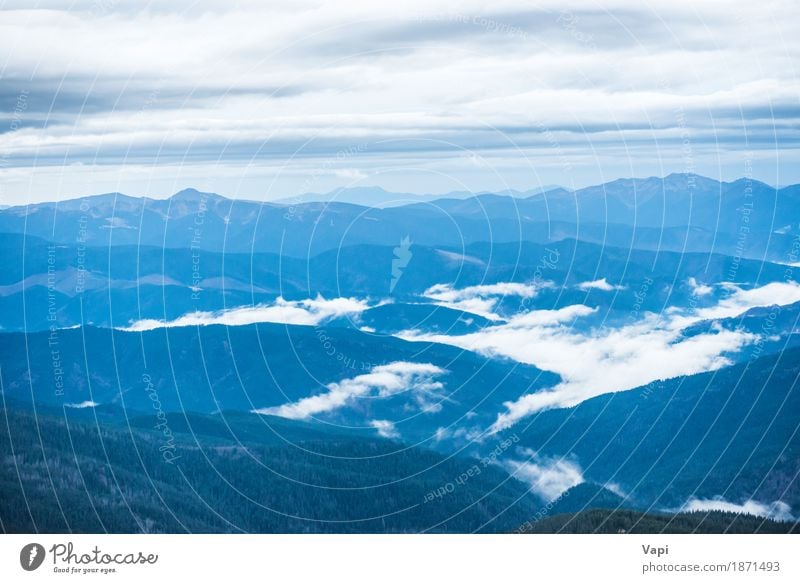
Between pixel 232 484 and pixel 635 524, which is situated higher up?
pixel 635 524

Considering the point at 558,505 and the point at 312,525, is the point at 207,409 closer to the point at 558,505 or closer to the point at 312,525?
the point at 558,505

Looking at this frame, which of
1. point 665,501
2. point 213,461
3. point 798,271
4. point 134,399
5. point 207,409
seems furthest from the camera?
point 798,271

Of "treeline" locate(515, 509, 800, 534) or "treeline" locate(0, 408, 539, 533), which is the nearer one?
"treeline" locate(515, 509, 800, 534)

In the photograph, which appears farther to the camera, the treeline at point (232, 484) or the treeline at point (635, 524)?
the treeline at point (232, 484)

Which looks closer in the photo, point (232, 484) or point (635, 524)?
point (635, 524)

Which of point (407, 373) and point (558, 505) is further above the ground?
point (407, 373)

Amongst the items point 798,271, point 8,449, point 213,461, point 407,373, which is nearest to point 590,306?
point 798,271
